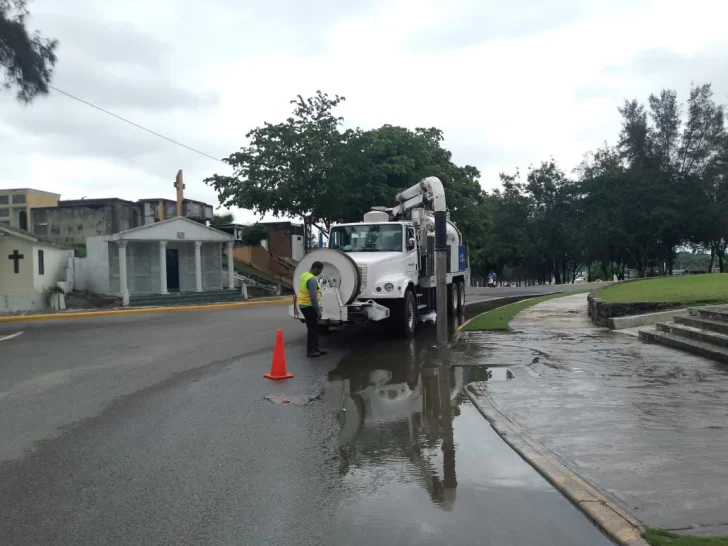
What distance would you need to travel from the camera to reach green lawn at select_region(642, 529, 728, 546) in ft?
12.2

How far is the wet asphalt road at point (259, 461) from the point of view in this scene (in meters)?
4.25

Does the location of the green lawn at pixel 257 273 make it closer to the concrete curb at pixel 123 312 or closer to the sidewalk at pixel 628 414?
the concrete curb at pixel 123 312

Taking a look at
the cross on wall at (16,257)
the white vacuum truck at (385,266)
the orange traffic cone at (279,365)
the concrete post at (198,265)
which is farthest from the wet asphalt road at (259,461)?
the concrete post at (198,265)

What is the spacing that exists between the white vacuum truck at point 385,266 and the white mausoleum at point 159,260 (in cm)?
1560

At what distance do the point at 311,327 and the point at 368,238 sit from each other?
3752 mm

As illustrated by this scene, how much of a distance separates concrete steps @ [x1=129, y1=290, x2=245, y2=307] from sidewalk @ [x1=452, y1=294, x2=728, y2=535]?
18450mm

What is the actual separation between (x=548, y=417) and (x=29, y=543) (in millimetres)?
4924

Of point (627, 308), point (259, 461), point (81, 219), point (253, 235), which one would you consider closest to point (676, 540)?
point (259, 461)

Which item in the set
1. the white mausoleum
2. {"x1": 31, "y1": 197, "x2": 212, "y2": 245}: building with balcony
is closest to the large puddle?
the white mausoleum

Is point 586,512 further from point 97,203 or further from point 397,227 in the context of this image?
point 97,203

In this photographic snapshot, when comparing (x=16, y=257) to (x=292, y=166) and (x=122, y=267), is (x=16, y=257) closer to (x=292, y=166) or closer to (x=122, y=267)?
(x=122, y=267)

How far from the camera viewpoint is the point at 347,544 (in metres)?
3.97

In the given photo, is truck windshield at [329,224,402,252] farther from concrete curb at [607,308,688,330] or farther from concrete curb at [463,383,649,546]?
concrete curb at [463,383,649,546]

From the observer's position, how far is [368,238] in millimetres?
14531
